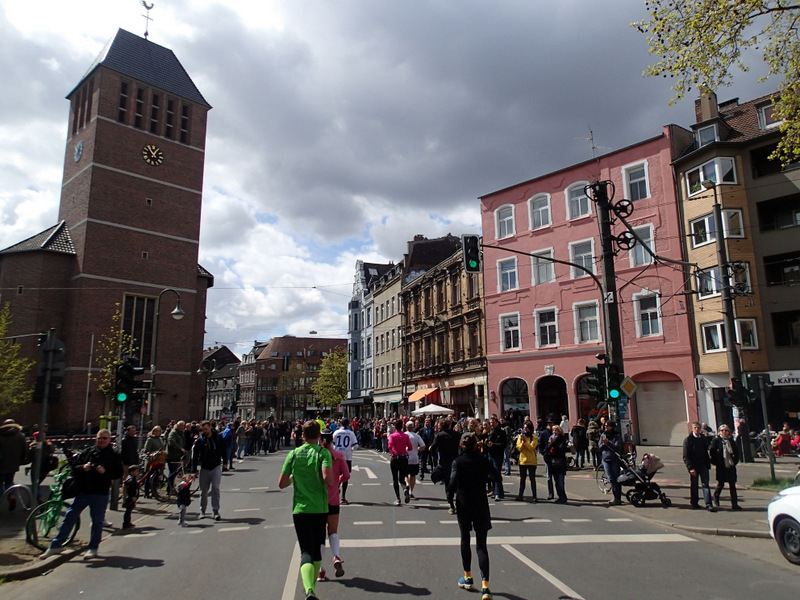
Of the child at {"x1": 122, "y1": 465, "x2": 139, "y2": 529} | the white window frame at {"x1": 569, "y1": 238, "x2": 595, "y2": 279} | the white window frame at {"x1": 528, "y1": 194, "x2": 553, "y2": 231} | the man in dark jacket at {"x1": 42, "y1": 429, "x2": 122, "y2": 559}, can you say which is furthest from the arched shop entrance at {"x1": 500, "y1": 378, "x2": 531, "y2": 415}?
the man in dark jacket at {"x1": 42, "y1": 429, "x2": 122, "y2": 559}

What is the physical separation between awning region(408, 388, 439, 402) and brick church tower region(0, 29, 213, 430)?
1735 cm

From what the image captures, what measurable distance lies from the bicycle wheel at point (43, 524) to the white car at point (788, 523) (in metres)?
9.82

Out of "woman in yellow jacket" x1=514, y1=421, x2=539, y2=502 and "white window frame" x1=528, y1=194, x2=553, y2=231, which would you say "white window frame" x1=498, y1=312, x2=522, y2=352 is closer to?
"white window frame" x1=528, y1=194, x2=553, y2=231

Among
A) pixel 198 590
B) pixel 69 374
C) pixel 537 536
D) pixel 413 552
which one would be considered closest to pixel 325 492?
pixel 198 590

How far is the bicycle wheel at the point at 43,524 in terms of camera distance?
8359 mm

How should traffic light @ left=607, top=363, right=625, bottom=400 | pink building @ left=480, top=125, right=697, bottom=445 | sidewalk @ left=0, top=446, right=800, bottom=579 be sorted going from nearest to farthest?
sidewalk @ left=0, top=446, right=800, bottom=579
traffic light @ left=607, top=363, right=625, bottom=400
pink building @ left=480, top=125, right=697, bottom=445

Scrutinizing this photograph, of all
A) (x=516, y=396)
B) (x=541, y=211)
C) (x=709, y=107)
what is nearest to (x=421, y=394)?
(x=516, y=396)

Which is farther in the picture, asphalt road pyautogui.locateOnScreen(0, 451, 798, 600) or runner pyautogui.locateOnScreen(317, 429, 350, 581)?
runner pyautogui.locateOnScreen(317, 429, 350, 581)

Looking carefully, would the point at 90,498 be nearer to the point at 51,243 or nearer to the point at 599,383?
the point at 599,383

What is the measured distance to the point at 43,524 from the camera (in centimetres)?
876

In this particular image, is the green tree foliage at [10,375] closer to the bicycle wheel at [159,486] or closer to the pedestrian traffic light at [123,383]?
the bicycle wheel at [159,486]

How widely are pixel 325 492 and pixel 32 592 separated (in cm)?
364

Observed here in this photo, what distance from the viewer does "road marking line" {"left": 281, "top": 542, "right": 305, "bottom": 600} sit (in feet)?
19.7

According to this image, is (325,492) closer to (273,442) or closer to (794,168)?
→ (794,168)
